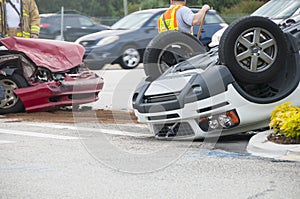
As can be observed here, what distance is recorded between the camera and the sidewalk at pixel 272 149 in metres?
7.99

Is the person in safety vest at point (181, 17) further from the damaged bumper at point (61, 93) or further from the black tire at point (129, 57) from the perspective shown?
the black tire at point (129, 57)

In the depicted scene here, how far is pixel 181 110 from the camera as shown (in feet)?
29.3

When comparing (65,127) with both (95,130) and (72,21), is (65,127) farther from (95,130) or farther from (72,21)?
(72,21)

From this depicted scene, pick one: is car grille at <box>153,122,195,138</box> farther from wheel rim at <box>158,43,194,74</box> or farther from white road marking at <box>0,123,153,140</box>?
wheel rim at <box>158,43,194,74</box>

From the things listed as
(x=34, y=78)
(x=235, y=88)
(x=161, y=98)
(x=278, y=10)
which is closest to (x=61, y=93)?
(x=34, y=78)

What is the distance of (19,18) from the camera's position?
14.4m

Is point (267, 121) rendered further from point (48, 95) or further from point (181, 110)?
point (48, 95)

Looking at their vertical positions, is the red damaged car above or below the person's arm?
below

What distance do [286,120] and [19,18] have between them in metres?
7.31

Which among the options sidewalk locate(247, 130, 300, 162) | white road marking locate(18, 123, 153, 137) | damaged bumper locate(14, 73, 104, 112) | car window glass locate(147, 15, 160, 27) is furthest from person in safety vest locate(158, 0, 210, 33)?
car window glass locate(147, 15, 160, 27)

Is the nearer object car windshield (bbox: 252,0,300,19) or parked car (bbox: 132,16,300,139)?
parked car (bbox: 132,16,300,139)

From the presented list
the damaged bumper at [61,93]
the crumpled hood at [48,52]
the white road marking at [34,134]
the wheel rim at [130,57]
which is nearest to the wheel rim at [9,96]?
the damaged bumper at [61,93]

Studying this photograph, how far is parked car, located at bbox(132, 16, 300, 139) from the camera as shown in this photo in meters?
8.89

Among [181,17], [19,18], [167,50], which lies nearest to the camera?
[167,50]
